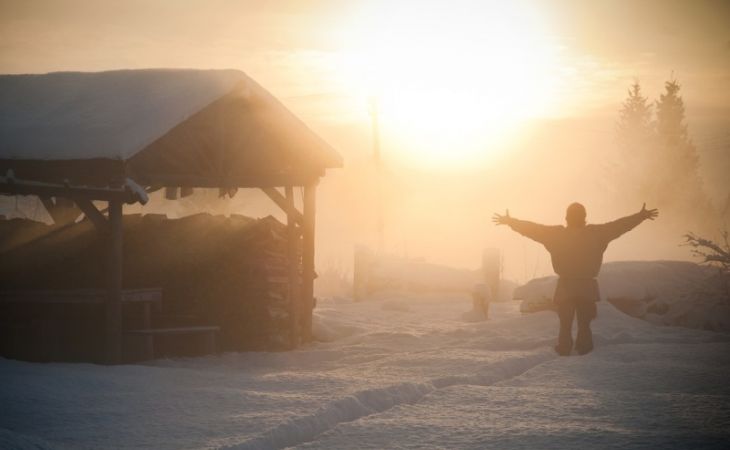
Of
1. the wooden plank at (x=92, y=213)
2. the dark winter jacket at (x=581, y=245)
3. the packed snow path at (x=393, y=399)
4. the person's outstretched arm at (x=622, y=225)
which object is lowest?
the packed snow path at (x=393, y=399)

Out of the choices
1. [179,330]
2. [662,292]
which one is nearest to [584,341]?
[662,292]

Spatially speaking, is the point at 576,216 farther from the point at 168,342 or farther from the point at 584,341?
the point at 168,342

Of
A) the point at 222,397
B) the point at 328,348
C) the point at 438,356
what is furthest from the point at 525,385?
the point at 328,348

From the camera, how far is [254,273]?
14.5 meters

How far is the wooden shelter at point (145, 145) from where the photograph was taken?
1175 cm

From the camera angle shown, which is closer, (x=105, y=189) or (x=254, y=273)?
(x=105, y=189)

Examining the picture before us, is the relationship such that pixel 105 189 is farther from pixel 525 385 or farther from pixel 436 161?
pixel 436 161

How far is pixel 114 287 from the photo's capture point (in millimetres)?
11992

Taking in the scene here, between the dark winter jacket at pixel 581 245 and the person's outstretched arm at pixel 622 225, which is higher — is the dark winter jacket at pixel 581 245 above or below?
below

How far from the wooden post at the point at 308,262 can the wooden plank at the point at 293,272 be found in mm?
162

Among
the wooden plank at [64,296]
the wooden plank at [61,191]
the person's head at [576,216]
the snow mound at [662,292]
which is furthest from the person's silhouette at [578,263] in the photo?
the wooden plank at [64,296]

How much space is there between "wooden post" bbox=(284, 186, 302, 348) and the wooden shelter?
0.03m

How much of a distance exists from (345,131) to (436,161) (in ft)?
110

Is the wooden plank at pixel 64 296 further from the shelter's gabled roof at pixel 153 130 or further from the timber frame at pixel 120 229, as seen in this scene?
the shelter's gabled roof at pixel 153 130
